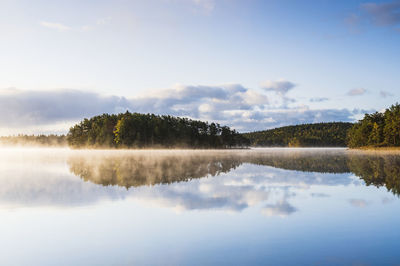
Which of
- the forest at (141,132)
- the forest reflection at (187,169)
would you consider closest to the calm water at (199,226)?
the forest reflection at (187,169)

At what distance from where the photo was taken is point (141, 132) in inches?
5271

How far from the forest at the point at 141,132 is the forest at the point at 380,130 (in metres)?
73.0

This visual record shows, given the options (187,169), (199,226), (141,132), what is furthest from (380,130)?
(199,226)

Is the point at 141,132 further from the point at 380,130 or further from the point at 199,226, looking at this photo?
the point at 199,226

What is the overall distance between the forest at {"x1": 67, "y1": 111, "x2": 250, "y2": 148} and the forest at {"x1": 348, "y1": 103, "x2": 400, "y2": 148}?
239 feet

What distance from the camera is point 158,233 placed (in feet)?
31.1

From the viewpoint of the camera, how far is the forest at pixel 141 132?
5118 inches

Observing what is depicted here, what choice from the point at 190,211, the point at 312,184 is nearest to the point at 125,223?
the point at 190,211

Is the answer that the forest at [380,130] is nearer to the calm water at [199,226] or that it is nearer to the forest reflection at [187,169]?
the forest reflection at [187,169]

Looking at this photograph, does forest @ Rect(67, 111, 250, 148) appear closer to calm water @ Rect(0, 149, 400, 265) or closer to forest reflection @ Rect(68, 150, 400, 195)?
forest reflection @ Rect(68, 150, 400, 195)

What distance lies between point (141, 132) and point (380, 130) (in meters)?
92.8

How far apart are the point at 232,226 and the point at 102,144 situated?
132810mm

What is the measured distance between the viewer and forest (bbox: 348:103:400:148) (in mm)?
103062

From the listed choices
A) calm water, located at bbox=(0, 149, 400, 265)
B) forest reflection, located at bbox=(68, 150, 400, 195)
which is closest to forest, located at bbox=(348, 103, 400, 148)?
forest reflection, located at bbox=(68, 150, 400, 195)
